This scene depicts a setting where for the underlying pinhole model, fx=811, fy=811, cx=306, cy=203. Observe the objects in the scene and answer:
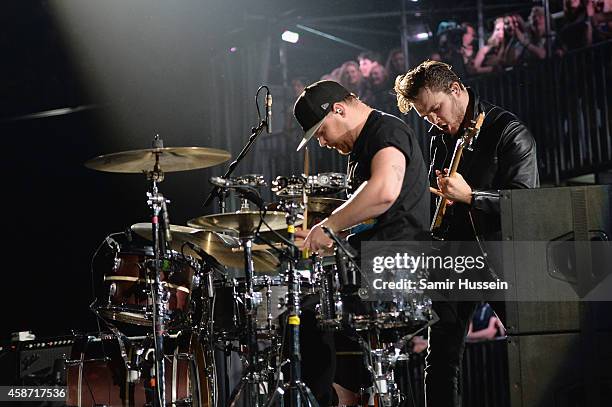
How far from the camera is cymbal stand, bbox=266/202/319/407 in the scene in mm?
3457

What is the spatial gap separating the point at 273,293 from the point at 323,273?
49.2 inches

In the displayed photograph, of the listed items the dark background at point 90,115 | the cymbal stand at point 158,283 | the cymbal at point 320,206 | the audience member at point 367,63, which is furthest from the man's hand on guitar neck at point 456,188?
the audience member at point 367,63

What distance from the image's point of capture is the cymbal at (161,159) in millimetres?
4789

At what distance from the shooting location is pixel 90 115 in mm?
7895

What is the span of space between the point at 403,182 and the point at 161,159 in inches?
73.9

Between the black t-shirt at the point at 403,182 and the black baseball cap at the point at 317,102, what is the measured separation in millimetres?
192

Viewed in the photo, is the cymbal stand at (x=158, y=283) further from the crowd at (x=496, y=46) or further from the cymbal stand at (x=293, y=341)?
the crowd at (x=496, y=46)

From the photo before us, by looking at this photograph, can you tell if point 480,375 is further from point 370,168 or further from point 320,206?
point 370,168

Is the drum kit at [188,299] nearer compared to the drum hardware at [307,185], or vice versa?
the drum hardware at [307,185]

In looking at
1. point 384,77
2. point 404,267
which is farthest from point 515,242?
point 384,77

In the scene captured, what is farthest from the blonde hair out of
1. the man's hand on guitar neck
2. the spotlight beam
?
the spotlight beam

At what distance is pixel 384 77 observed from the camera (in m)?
8.45

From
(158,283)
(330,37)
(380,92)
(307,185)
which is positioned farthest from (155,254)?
(330,37)

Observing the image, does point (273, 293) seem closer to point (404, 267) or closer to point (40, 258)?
point (404, 267)
